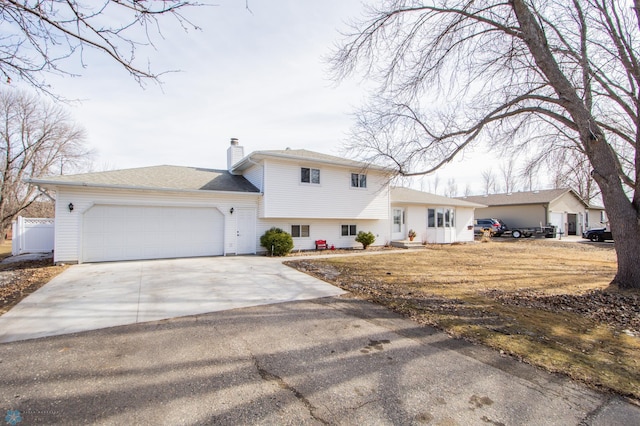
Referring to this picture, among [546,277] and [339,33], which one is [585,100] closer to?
[546,277]

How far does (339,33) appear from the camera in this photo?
324 inches

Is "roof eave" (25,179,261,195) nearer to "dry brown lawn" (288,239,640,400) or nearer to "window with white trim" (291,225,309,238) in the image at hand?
"window with white trim" (291,225,309,238)

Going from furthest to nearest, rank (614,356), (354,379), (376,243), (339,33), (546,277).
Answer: (376,243) < (546,277) < (339,33) < (614,356) < (354,379)

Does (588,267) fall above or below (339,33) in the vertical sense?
below

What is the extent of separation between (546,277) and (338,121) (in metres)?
8.38

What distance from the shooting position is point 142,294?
20.6ft

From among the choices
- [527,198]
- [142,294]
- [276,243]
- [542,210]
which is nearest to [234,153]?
[276,243]

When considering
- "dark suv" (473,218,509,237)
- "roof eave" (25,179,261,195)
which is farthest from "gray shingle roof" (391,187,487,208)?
"roof eave" (25,179,261,195)

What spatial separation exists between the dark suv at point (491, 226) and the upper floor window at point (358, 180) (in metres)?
15.9

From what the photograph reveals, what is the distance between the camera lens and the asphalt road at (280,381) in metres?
2.45

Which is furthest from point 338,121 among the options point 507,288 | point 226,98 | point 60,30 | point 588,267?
point 588,267

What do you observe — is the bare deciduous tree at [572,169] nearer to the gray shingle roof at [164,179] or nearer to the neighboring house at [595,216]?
the gray shingle roof at [164,179]

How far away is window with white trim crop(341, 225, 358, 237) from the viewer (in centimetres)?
1628

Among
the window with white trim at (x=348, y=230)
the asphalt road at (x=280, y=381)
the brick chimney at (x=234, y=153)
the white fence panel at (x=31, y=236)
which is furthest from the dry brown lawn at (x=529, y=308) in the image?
the white fence panel at (x=31, y=236)
